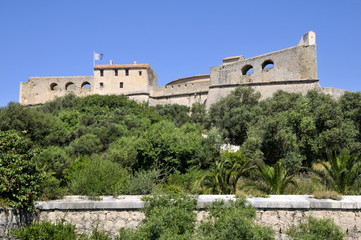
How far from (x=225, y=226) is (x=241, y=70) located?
24979mm

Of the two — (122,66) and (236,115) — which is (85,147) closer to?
(236,115)

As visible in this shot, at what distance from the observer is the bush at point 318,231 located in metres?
5.38

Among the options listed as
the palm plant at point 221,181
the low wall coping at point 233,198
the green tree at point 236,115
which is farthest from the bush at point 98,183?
the green tree at point 236,115

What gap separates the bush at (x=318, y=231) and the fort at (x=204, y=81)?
66.6 ft

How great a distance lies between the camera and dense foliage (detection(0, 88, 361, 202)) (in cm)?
745

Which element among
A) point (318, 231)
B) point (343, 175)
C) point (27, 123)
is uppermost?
point (27, 123)

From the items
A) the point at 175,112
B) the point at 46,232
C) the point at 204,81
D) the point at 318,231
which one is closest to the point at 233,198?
the point at 318,231

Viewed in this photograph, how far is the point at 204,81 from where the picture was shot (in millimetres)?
33031

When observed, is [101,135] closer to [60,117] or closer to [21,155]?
[60,117]

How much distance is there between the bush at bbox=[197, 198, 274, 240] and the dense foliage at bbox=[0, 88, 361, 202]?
6.46 ft

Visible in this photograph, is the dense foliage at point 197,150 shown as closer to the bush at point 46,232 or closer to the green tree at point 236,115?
the green tree at point 236,115

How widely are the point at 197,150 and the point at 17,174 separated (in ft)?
24.0

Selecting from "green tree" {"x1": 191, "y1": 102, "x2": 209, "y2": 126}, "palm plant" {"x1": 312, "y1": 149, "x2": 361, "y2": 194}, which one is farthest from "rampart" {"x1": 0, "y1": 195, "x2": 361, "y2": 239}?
"green tree" {"x1": 191, "y1": 102, "x2": 209, "y2": 126}

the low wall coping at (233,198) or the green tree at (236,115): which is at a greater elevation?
the green tree at (236,115)
